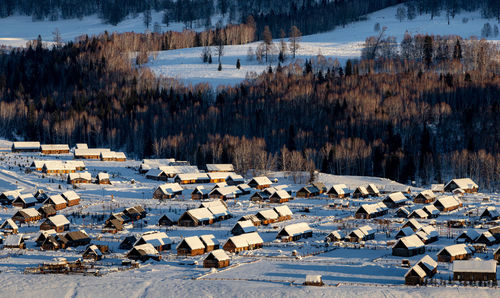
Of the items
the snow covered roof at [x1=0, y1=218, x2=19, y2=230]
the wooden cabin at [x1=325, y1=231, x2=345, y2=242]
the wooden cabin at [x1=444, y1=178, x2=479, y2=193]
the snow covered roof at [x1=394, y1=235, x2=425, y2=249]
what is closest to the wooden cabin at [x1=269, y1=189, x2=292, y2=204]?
the wooden cabin at [x1=325, y1=231, x2=345, y2=242]

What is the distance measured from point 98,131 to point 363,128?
142ft

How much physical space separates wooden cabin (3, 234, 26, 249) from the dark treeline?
46016 mm

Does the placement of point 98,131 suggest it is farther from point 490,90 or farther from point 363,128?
point 490,90

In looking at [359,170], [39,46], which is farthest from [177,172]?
[39,46]

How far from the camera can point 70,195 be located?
7562 centimetres

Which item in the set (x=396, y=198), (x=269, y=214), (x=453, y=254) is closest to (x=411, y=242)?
(x=453, y=254)

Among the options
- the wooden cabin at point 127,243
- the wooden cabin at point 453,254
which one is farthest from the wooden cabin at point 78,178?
the wooden cabin at point 453,254

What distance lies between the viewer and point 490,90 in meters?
128

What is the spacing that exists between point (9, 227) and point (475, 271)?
37859mm

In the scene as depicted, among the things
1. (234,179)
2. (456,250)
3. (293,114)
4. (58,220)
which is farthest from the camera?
(293,114)

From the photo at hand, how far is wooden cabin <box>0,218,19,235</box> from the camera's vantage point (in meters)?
63.6

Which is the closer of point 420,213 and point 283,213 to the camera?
point 283,213

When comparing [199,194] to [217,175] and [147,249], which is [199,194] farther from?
[147,249]

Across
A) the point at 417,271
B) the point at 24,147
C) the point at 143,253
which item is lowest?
the point at 143,253
